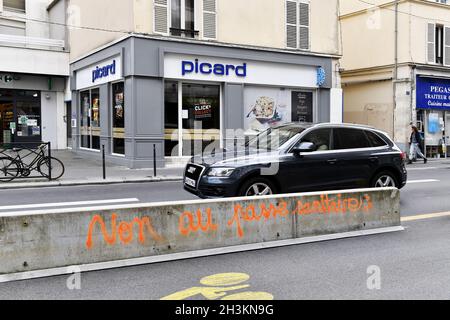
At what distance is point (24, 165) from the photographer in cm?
1277

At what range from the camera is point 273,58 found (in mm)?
18969

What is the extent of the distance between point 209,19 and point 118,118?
204 inches

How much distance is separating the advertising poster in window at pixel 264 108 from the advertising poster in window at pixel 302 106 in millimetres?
→ 320

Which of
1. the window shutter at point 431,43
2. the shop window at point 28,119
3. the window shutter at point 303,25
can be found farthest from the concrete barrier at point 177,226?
the shop window at point 28,119

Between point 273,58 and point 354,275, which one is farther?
point 273,58

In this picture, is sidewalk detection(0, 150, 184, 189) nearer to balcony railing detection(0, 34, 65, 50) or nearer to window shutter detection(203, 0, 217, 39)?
window shutter detection(203, 0, 217, 39)

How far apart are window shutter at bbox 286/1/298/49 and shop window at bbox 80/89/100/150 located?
27.8 ft

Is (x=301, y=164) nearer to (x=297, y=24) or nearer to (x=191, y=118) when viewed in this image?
(x=191, y=118)

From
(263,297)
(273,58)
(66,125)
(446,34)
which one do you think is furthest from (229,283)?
(446,34)

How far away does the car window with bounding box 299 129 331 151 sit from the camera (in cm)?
856

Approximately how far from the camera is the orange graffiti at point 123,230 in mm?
5273

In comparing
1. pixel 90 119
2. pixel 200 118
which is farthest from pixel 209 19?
pixel 90 119
